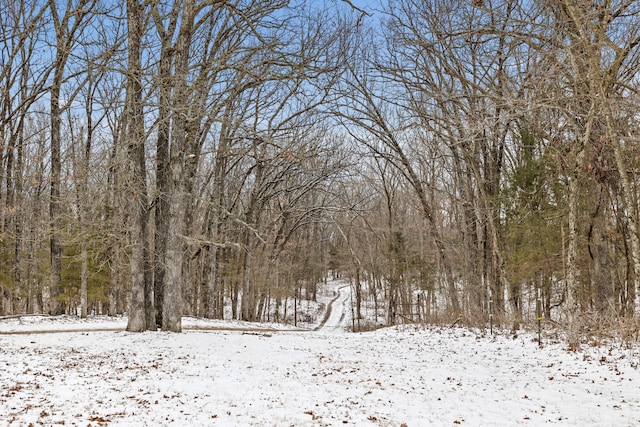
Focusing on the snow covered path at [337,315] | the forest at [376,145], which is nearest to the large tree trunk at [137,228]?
the forest at [376,145]

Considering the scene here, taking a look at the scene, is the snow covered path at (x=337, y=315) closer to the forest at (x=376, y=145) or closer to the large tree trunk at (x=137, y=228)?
the forest at (x=376, y=145)

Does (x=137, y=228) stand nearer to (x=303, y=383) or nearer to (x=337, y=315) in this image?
(x=303, y=383)

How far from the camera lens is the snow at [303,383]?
5785 millimetres

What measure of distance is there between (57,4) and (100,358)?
16287 millimetres

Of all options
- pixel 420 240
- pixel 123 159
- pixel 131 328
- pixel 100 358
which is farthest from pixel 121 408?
pixel 420 240

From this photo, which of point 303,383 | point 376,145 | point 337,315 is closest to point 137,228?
point 303,383

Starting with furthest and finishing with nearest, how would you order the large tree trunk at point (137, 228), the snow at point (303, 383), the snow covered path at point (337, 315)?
1. the snow covered path at point (337, 315)
2. the large tree trunk at point (137, 228)
3. the snow at point (303, 383)

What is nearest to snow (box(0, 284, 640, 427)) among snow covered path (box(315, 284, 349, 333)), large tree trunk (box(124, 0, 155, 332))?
large tree trunk (box(124, 0, 155, 332))

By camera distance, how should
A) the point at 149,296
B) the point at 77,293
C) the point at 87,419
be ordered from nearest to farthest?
the point at 87,419 → the point at 149,296 → the point at 77,293

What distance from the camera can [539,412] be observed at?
252 inches

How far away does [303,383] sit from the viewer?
308 inches

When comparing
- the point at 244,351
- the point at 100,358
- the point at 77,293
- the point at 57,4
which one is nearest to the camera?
the point at 100,358

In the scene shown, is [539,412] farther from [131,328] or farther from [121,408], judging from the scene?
[131,328]

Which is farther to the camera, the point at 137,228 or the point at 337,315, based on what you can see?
the point at 337,315
